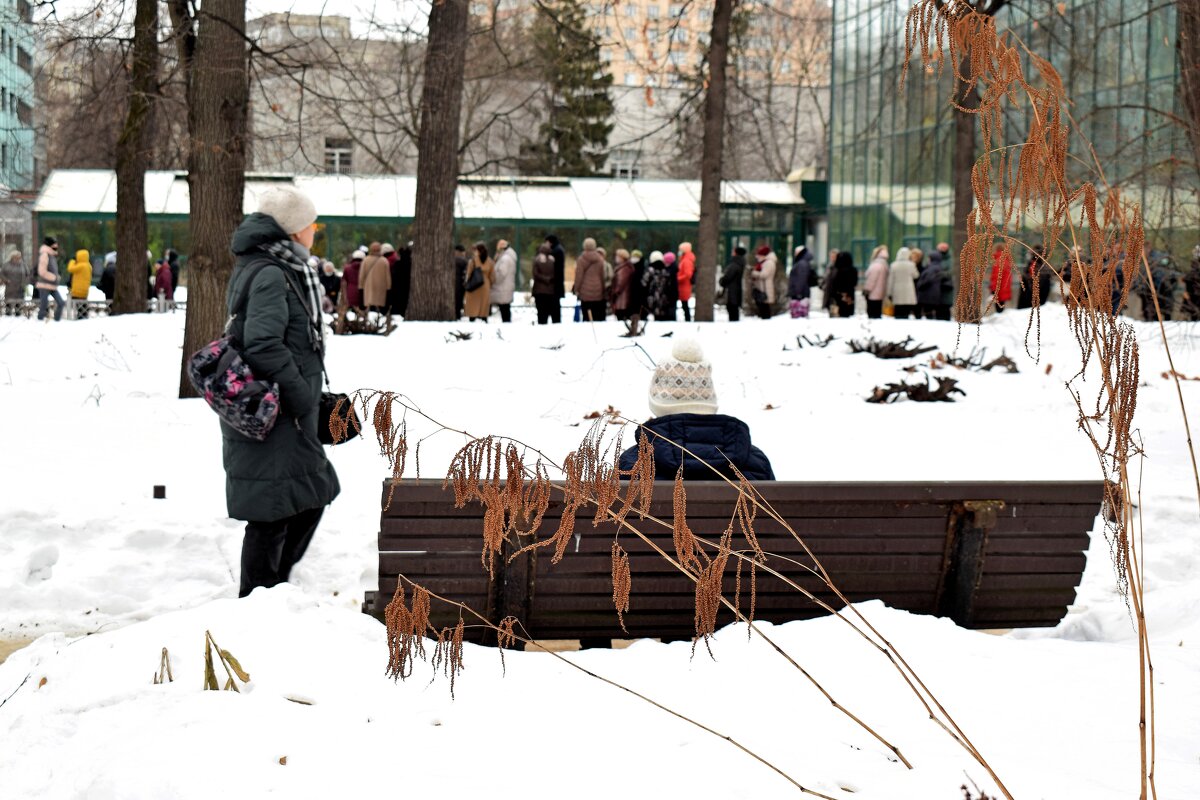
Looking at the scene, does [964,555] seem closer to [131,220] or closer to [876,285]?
[876,285]

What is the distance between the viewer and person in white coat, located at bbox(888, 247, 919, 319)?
21250mm

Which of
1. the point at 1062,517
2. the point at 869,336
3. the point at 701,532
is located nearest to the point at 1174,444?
the point at 869,336

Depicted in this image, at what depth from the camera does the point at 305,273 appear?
4969 millimetres

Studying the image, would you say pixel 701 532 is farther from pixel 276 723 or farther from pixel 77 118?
pixel 77 118

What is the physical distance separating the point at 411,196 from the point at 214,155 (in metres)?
23.6

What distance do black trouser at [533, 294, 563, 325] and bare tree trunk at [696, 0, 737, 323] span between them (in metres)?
2.50

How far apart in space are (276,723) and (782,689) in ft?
4.78

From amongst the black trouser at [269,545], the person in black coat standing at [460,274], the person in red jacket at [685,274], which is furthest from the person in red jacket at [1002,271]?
the person in red jacket at [685,274]

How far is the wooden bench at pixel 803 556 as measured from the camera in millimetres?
4422

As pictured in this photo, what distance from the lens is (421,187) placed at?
52.8 ft

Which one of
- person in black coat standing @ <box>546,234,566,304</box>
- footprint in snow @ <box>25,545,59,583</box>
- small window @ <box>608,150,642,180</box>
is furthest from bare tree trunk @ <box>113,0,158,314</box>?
small window @ <box>608,150,642,180</box>

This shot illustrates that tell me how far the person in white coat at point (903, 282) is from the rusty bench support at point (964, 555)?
17.0m

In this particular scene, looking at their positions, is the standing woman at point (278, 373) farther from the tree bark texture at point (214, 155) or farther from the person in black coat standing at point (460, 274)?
the person in black coat standing at point (460, 274)

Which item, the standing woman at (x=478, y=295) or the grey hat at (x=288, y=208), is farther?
the standing woman at (x=478, y=295)
